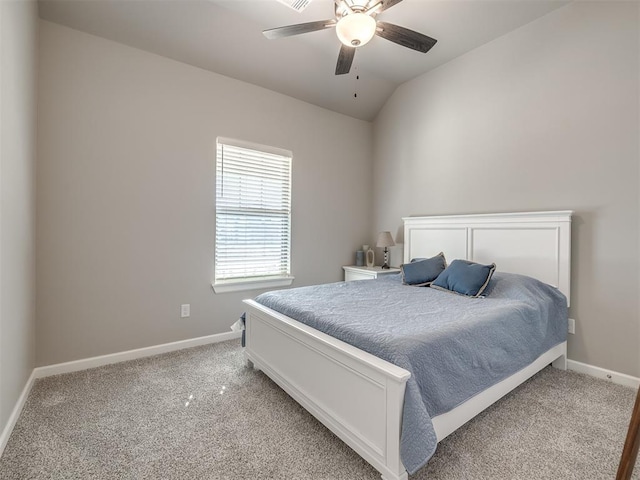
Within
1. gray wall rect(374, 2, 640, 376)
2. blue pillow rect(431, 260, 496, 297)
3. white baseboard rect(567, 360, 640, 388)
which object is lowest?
white baseboard rect(567, 360, 640, 388)

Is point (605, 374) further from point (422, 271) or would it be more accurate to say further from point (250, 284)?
point (250, 284)

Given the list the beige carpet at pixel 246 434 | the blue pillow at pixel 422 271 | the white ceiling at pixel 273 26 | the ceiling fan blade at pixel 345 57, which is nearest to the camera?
the beige carpet at pixel 246 434

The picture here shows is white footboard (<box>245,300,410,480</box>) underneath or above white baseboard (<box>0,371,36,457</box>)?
above

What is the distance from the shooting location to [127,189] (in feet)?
8.66

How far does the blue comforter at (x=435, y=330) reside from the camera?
4.43 feet

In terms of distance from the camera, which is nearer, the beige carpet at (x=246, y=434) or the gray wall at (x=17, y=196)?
the beige carpet at (x=246, y=434)

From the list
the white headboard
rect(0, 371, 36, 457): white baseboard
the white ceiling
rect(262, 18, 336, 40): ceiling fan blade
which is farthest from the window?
the white headboard

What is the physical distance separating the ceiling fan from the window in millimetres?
1443

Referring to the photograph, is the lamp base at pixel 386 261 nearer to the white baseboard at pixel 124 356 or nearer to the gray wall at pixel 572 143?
the gray wall at pixel 572 143

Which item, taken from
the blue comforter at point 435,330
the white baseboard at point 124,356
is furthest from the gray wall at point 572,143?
→ the white baseboard at point 124,356

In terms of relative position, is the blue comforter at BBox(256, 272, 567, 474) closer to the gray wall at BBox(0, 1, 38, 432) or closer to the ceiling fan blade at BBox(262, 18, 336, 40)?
the gray wall at BBox(0, 1, 38, 432)

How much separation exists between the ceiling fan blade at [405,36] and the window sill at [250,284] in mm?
2536

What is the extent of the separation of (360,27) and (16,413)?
3060 millimetres

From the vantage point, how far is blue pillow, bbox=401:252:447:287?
2.88m
